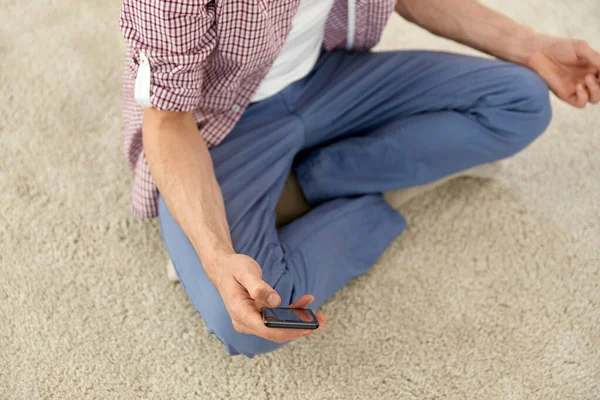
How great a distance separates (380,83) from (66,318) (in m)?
0.64

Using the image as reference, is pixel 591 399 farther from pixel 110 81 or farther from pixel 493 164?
pixel 110 81

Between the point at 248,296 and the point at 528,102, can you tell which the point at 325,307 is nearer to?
the point at 248,296

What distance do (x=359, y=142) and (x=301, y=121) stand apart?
123mm

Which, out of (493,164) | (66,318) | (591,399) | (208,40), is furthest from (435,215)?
(66,318)

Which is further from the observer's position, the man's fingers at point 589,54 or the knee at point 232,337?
the man's fingers at point 589,54

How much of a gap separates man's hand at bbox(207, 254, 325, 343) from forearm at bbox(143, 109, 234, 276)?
0.16ft

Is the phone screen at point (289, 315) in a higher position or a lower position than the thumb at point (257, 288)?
lower

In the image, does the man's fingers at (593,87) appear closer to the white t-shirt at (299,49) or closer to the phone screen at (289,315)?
the white t-shirt at (299,49)

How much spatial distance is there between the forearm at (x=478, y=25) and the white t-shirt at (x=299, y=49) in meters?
0.21

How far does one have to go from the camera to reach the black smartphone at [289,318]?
0.66 meters

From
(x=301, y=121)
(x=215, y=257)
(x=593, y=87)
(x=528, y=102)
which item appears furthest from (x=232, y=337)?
(x=593, y=87)

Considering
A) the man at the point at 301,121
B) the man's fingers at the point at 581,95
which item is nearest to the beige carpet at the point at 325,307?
the man at the point at 301,121

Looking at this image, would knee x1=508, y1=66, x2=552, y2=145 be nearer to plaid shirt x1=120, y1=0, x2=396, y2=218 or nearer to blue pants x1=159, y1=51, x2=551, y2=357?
blue pants x1=159, y1=51, x2=551, y2=357

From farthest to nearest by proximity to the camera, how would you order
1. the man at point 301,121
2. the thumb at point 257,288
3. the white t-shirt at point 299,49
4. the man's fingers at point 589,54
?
the man's fingers at point 589,54, the white t-shirt at point 299,49, the man at point 301,121, the thumb at point 257,288
